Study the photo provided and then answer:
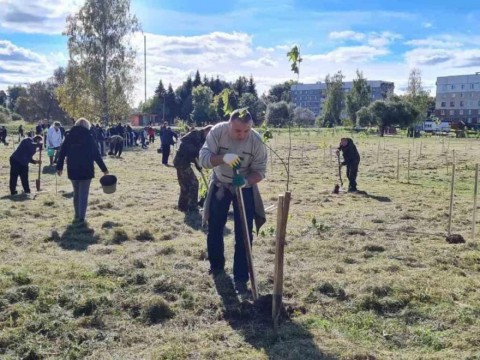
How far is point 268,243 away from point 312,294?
7.25ft

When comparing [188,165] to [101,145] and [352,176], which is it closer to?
[352,176]

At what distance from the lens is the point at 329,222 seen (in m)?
9.24

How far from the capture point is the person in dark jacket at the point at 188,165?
9.80 meters

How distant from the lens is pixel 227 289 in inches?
211

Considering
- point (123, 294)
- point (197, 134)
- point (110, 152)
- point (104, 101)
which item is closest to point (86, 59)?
point (104, 101)

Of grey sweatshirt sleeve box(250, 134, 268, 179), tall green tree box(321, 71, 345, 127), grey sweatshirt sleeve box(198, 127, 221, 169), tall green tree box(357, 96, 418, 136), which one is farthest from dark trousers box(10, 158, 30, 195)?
tall green tree box(321, 71, 345, 127)

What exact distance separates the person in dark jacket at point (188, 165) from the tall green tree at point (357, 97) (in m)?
56.2

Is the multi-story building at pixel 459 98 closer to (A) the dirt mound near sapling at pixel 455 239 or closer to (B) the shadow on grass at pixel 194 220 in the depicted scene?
(B) the shadow on grass at pixel 194 220

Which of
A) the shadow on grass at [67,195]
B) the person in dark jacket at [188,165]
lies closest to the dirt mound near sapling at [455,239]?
the person in dark jacket at [188,165]

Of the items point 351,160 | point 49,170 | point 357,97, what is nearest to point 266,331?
point 351,160

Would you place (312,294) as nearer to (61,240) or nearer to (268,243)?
(268,243)

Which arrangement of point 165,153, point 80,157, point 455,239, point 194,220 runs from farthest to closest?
point 165,153 → point 194,220 → point 80,157 → point 455,239

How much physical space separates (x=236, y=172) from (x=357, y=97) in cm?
6185

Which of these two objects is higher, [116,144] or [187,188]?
[116,144]
